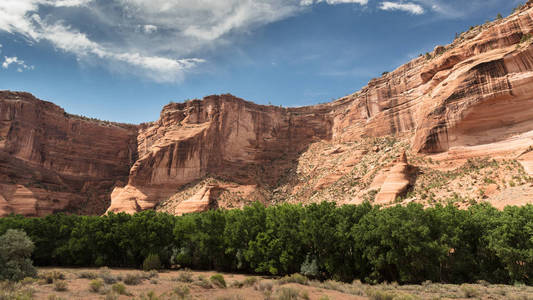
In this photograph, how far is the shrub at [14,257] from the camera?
22.8 m

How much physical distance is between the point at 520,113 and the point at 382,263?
94.9ft

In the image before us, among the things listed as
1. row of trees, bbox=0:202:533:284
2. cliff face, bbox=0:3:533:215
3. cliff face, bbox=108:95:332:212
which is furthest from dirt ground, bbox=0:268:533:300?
cliff face, bbox=108:95:332:212

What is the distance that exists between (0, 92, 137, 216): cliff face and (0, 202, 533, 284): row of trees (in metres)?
26.5

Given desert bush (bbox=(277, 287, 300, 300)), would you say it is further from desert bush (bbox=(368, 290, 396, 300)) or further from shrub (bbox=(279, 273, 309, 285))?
shrub (bbox=(279, 273, 309, 285))

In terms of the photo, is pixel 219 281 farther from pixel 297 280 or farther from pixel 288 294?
pixel 288 294

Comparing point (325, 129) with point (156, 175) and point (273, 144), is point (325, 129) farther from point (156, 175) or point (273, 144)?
point (156, 175)

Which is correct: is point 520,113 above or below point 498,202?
above

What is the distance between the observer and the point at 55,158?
238ft

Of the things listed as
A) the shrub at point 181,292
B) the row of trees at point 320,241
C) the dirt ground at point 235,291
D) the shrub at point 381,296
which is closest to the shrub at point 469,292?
the dirt ground at point 235,291

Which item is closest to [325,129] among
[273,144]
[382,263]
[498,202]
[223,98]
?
[273,144]

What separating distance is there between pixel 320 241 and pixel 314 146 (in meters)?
52.0

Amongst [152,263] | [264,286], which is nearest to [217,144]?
[152,263]

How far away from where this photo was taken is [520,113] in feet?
124

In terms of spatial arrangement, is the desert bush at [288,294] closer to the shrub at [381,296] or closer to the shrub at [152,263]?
the shrub at [381,296]
